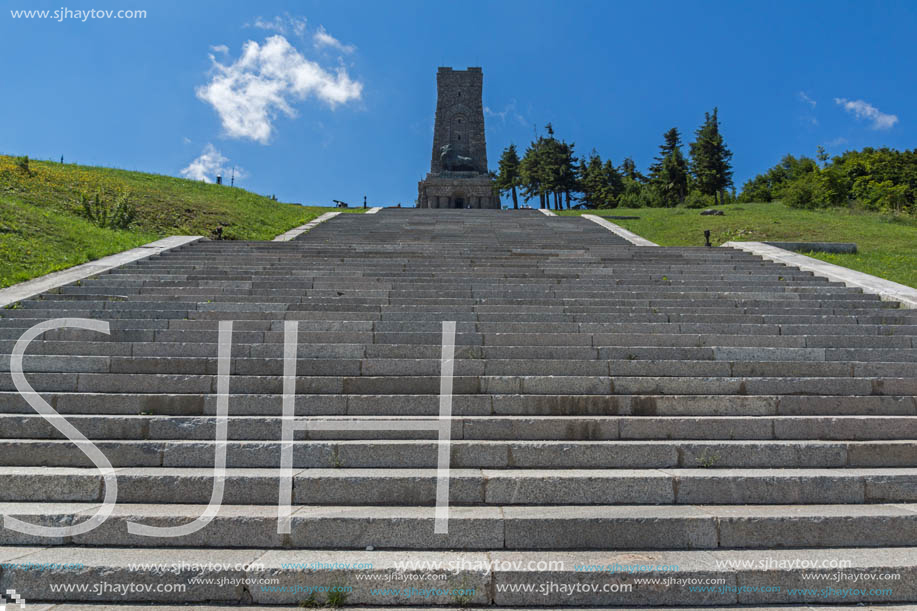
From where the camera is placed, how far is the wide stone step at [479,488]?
13.0ft

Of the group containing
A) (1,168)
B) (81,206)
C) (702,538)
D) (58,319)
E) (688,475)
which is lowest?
(702,538)

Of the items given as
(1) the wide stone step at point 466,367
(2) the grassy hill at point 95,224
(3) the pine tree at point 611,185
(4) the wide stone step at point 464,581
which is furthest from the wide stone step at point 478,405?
(3) the pine tree at point 611,185

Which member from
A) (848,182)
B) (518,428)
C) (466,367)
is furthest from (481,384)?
(848,182)

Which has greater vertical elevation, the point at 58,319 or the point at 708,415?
the point at 58,319

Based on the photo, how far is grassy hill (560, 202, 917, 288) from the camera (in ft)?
36.7

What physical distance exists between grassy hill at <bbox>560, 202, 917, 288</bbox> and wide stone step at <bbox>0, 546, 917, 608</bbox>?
8.27m

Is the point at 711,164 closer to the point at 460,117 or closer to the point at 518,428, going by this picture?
the point at 460,117

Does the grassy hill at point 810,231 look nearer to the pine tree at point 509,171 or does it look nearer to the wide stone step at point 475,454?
the wide stone step at point 475,454

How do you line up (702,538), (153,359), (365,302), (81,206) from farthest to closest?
(81,206), (365,302), (153,359), (702,538)

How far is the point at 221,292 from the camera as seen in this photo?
8125 mm

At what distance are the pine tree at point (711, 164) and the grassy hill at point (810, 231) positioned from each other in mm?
17710

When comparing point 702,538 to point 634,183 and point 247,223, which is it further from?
point 634,183

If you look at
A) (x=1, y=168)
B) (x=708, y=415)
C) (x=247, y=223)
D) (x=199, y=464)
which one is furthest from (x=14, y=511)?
(x=1, y=168)

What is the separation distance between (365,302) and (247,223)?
11016 mm
